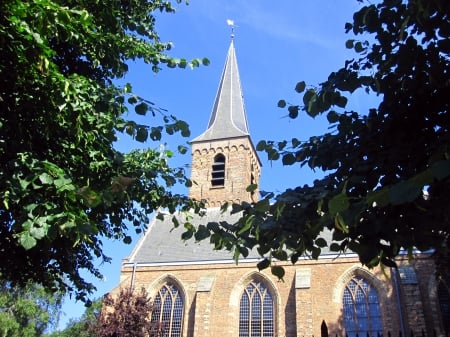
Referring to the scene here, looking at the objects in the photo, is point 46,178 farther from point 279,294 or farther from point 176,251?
point 176,251

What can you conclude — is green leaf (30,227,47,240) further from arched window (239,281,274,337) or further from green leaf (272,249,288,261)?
arched window (239,281,274,337)

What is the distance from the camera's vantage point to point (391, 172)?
3.91 metres

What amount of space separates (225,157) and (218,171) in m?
1.09

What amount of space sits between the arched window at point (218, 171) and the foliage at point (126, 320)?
451 inches

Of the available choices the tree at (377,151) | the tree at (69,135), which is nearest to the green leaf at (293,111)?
the tree at (377,151)

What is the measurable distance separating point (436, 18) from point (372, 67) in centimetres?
75

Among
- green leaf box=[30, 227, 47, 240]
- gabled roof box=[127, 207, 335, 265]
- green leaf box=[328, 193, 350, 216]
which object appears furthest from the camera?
gabled roof box=[127, 207, 335, 265]

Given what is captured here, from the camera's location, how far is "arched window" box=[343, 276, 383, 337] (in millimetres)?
19359

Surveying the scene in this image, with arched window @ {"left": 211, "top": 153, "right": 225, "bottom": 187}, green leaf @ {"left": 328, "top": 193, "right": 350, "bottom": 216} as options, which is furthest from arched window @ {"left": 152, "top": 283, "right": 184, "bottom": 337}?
green leaf @ {"left": 328, "top": 193, "right": 350, "bottom": 216}

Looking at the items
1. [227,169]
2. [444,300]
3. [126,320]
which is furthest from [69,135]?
[227,169]

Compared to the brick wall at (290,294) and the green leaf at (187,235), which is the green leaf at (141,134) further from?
the brick wall at (290,294)

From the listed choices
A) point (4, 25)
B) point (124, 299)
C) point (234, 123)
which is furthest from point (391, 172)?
point (234, 123)

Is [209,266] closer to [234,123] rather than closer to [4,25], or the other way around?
[234,123]

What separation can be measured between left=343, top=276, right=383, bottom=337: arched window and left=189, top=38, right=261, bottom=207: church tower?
8852 mm
